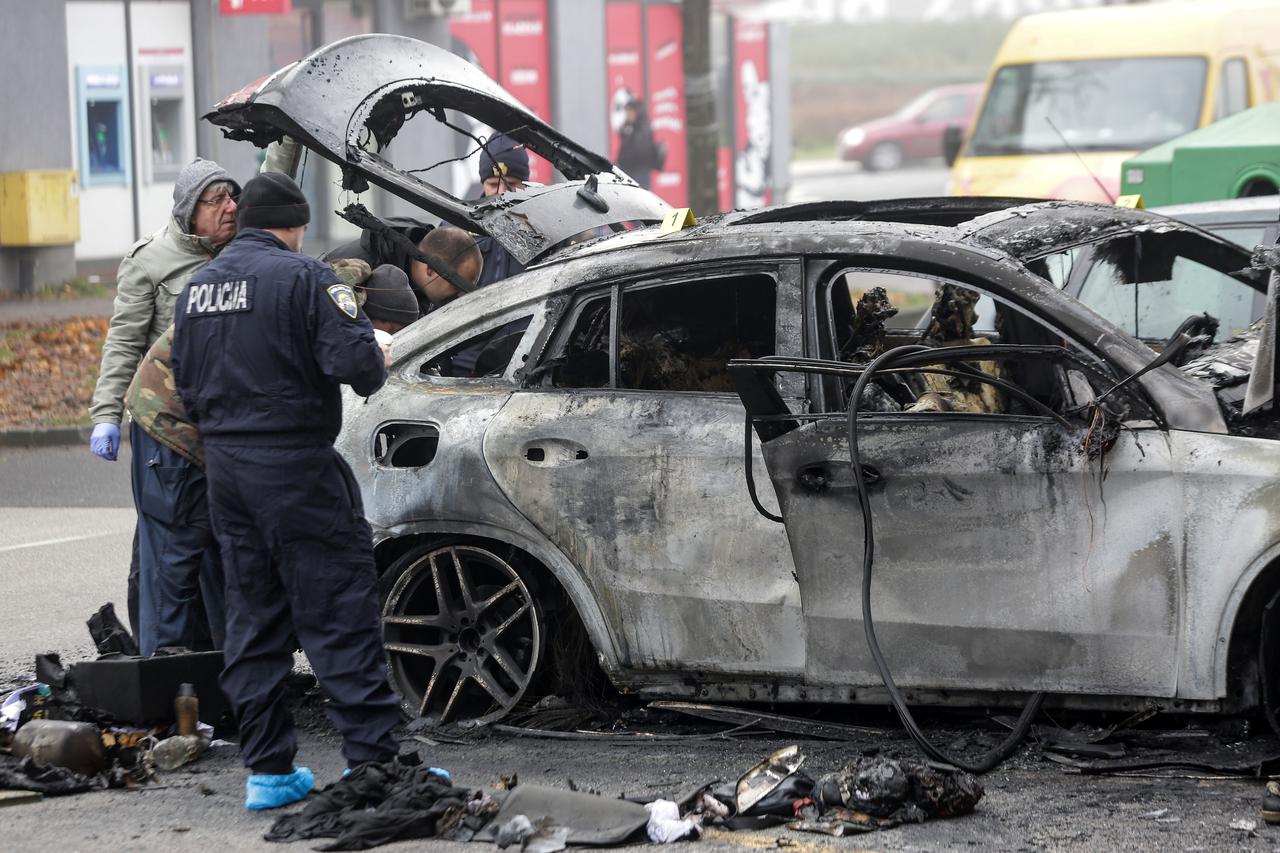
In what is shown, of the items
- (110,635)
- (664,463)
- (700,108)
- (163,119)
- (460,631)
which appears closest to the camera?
(664,463)

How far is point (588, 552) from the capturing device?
5.54 metres


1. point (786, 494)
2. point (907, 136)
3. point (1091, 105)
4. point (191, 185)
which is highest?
point (907, 136)

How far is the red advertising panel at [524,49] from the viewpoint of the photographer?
944 inches

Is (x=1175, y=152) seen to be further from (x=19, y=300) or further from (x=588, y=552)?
(x=19, y=300)

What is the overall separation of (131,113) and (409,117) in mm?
13880

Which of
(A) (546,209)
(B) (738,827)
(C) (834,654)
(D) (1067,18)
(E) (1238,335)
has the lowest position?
(B) (738,827)

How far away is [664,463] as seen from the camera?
17.7 feet

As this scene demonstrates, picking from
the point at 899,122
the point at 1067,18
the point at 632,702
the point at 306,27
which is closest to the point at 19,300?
the point at 306,27

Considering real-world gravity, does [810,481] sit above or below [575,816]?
above

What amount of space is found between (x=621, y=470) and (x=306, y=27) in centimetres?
1811

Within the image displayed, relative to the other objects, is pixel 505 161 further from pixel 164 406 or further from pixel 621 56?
pixel 621 56

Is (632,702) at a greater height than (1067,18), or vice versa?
(1067,18)

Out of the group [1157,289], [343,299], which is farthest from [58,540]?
[1157,289]

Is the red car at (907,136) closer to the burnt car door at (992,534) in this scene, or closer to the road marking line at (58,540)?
the road marking line at (58,540)
